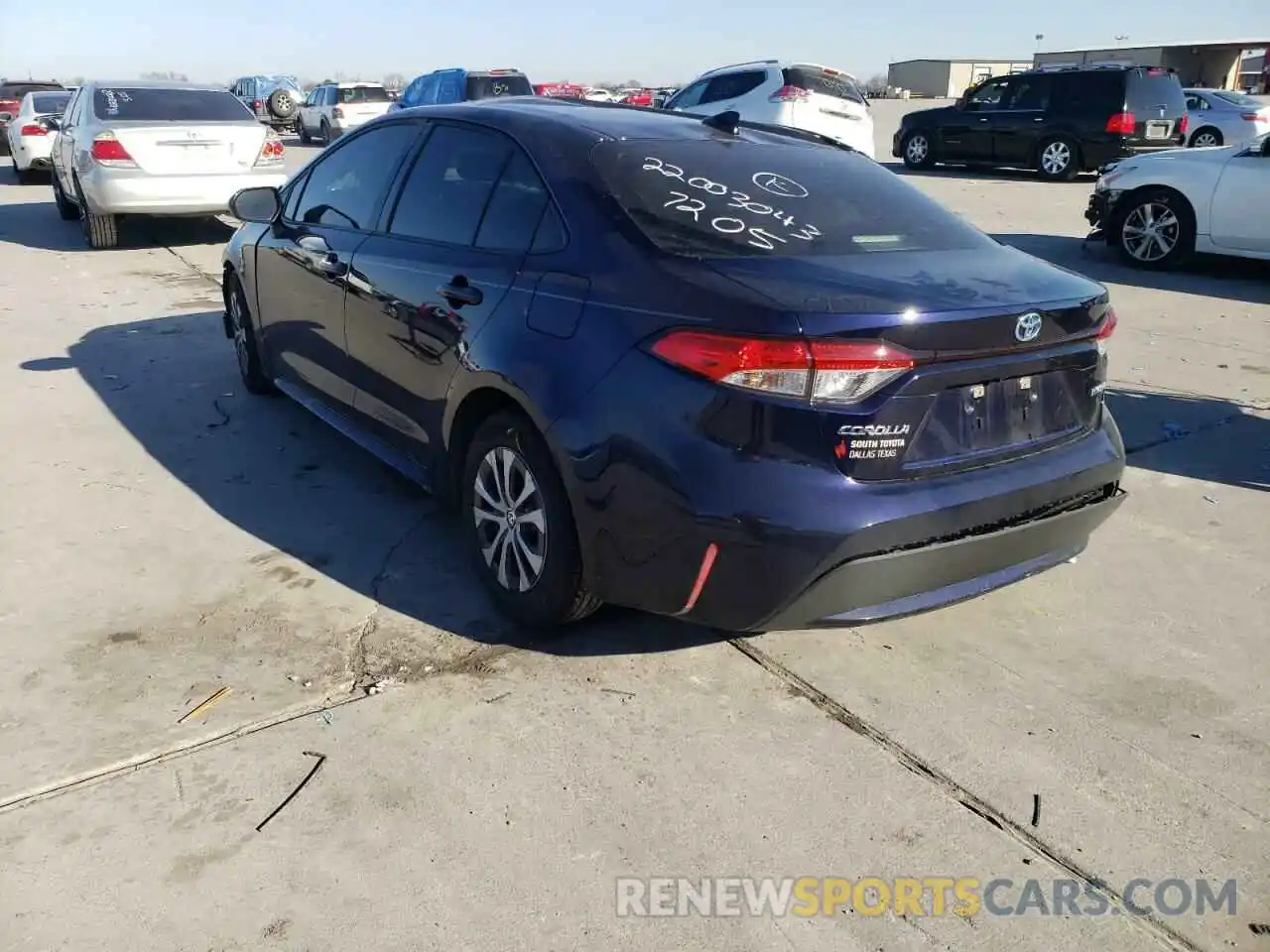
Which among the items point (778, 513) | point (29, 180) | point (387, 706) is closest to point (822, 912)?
point (778, 513)

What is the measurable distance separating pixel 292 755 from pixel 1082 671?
7.84ft

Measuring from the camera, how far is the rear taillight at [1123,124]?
53.3ft

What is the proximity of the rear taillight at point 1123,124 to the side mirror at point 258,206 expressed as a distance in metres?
15.0

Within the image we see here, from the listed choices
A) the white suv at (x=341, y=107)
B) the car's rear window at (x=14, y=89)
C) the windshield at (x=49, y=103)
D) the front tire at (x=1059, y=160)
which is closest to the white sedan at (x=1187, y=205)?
the front tire at (x=1059, y=160)

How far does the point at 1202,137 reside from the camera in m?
20.3

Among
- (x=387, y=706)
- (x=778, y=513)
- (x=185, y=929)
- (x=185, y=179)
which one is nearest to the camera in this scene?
(x=185, y=929)

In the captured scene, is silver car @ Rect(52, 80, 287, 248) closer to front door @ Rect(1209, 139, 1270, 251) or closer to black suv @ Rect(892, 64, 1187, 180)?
front door @ Rect(1209, 139, 1270, 251)

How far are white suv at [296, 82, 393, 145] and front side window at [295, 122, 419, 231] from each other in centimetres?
2372

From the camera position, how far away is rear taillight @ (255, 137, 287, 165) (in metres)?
10.8

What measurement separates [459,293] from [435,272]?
24 cm

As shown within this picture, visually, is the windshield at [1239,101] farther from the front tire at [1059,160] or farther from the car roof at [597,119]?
the car roof at [597,119]

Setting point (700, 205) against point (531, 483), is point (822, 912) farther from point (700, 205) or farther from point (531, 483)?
point (700, 205)

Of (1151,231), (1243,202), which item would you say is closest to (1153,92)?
(1151,231)

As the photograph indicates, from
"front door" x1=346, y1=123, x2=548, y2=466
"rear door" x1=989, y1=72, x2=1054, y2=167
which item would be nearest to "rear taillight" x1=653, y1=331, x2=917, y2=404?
"front door" x1=346, y1=123, x2=548, y2=466
